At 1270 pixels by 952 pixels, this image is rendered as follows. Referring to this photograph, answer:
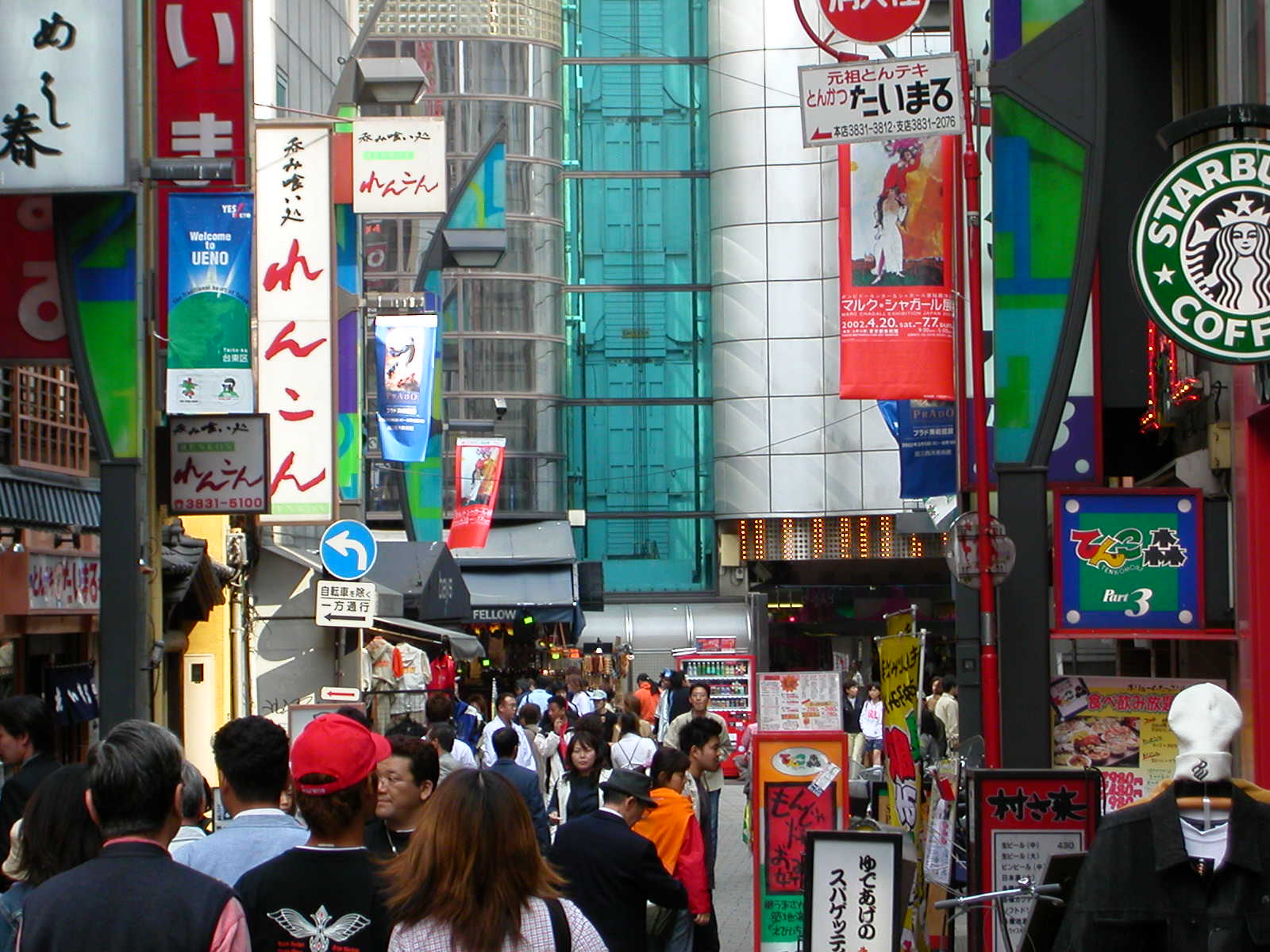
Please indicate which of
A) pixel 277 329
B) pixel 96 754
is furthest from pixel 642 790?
pixel 277 329

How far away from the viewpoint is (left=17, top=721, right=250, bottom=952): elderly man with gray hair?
4.45 meters

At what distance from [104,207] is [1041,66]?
6249 mm

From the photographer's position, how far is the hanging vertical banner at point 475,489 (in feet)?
112

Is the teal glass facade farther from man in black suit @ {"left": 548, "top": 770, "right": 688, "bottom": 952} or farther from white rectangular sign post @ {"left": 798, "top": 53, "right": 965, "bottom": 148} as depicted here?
man in black suit @ {"left": 548, "top": 770, "right": 688, "bottom": 952}

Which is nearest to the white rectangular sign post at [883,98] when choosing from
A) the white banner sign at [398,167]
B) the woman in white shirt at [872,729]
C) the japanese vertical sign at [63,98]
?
the japanese vertical sign at [63,98]

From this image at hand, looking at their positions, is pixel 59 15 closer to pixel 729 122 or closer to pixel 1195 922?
pixel 1195 922

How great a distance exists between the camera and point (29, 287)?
44.4 ft

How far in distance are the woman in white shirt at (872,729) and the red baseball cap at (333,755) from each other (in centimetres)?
2078

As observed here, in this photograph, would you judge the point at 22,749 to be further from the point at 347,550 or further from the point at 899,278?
the point at 347,550

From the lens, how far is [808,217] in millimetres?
48969

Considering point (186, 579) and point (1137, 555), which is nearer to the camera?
point (1137, 555)

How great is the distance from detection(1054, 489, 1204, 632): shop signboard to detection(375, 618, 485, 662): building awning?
1656 cm

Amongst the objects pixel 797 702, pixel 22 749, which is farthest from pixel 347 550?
pixel 22 749

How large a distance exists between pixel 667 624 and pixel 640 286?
29.4 ft
